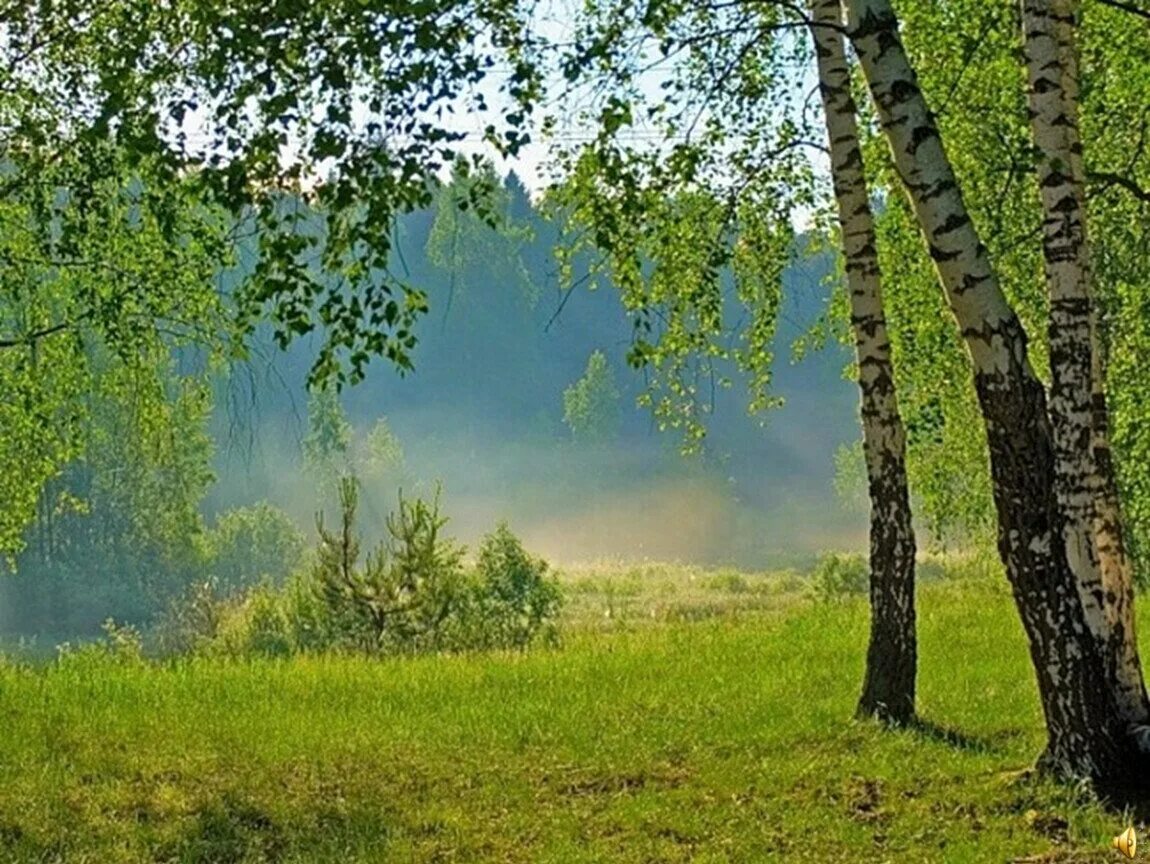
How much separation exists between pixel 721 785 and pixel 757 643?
6452mm

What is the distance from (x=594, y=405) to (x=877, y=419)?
147802 millimetres

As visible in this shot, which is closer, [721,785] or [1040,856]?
[1040,856]

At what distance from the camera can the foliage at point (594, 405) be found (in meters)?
154

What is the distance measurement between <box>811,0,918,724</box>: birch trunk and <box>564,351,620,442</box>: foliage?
448 feet

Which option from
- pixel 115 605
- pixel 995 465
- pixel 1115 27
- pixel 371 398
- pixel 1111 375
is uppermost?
pixel 371 398

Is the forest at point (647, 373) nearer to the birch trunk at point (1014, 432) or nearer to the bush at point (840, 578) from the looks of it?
the birch trunk at point (1014, 432)

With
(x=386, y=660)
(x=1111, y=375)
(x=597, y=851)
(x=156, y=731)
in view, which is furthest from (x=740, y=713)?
(x=1111, y=375)

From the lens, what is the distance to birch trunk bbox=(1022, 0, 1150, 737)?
641 centimetres

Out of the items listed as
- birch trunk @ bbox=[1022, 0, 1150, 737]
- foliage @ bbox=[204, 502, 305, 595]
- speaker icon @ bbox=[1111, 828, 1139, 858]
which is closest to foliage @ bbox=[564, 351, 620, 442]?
foliage @ bbox=[204, 502, 305, 595]

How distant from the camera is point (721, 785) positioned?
25.0ft

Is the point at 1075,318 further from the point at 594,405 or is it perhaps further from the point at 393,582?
the point at 594,405

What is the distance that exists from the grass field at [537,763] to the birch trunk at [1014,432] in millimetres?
459

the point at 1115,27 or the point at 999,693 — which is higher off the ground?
the point at 1115,27

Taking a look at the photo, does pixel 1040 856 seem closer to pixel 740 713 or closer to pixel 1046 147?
pixel 1046 147
